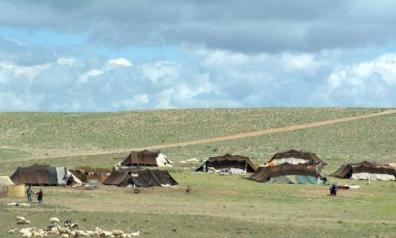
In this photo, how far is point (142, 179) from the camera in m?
61.5

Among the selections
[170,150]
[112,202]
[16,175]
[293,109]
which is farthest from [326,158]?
[293,109]

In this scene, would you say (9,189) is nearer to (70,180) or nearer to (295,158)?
(70,180)

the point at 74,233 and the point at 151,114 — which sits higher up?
the point at 151,114

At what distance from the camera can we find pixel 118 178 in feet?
204

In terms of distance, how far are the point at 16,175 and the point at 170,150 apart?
34863 mm

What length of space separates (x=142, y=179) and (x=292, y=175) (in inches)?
449

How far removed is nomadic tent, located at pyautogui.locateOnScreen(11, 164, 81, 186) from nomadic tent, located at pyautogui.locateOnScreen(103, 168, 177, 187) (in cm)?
285

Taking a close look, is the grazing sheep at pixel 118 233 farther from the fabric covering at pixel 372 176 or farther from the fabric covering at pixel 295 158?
the fabric covering at pixel 295 158

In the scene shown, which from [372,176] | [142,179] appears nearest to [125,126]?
[372,176]

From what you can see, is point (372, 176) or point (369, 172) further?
point (369, 172)

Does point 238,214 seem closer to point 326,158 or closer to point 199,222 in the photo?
point 199,222

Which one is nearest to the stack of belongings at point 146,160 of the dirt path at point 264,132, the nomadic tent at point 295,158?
the nomadic tent at point 295,158

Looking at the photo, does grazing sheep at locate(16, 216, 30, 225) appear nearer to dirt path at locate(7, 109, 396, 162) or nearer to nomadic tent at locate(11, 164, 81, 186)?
nomadic tent at locate(11, 164, 81, 186)

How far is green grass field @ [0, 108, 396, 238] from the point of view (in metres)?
38.7
